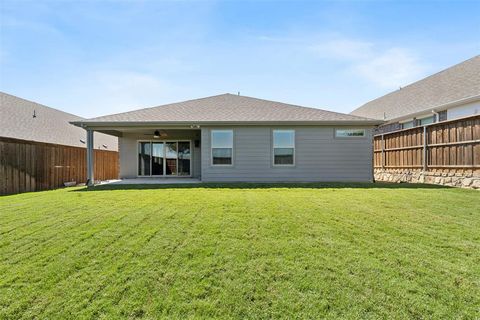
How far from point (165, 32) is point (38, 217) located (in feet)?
25.3

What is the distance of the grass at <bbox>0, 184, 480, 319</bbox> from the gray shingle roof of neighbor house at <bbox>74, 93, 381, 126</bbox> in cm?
602

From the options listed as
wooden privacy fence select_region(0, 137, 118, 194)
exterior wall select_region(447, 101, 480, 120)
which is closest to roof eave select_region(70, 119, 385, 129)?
wooden privacy fence select_region(0, 137, 118, 194)

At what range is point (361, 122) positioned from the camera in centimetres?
1088

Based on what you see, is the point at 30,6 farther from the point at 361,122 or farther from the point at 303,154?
the point at 361,122

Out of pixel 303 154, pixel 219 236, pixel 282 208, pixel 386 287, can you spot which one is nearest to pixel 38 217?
pixel 219 236

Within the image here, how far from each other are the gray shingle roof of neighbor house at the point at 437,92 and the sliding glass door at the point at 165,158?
37.2ft

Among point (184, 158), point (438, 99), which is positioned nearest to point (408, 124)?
point (438, 99)

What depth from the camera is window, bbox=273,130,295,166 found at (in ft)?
36.7

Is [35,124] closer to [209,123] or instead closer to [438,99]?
[209,123]

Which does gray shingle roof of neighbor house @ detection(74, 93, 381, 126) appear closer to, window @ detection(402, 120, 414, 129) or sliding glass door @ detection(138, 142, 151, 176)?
sliding glass door @ detection(138, 142, 151, 176)

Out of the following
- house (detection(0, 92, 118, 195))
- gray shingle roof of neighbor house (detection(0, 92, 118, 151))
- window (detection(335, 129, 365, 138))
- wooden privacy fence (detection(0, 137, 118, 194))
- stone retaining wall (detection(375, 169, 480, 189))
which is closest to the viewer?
stone retaining wall (detection(375, 169, 480, 189))

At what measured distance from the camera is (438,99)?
1271 cm

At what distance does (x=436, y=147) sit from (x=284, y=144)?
551cm

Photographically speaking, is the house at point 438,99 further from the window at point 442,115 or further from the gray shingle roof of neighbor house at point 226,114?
the gray shingle roof of neighbor house at point 226,114
